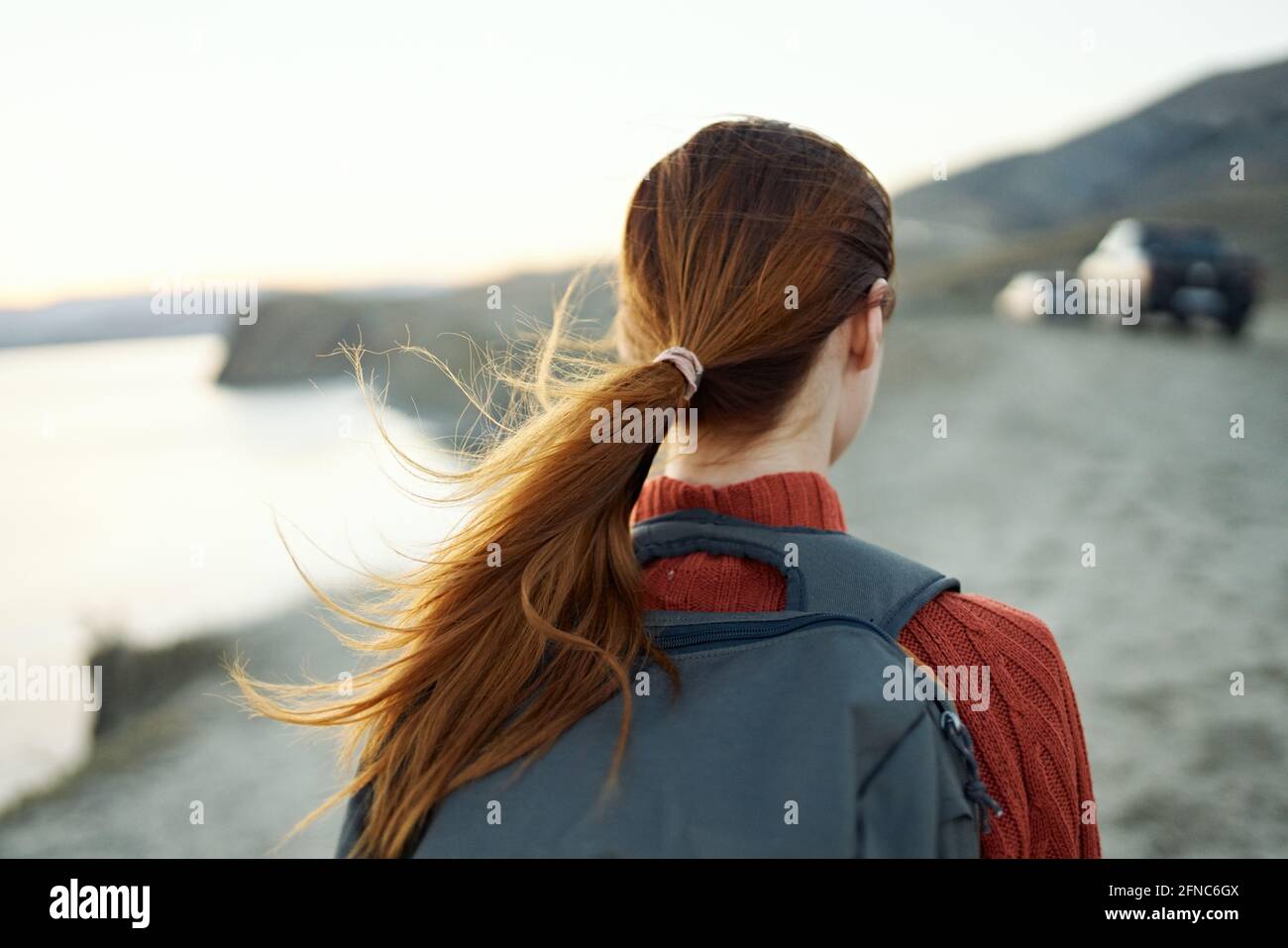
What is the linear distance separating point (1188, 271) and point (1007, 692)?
41.4 ft

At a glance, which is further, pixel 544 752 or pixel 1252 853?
pixel 1252 853

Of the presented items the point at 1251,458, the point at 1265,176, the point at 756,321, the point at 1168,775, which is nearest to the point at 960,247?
the point at 1265,176

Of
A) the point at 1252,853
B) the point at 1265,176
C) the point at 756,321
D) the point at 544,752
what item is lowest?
the point at 1252,853

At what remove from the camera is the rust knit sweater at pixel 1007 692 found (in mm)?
1287

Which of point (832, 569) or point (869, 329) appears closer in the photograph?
point (832, 569)

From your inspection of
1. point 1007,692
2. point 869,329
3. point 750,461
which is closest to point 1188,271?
point 869,329

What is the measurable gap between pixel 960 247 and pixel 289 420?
65.2ft

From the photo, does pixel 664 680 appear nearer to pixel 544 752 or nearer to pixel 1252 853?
pixel 544 752

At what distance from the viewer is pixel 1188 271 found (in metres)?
12.1

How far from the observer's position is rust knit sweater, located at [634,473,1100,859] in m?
1.29

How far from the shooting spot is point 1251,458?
28.4 ft

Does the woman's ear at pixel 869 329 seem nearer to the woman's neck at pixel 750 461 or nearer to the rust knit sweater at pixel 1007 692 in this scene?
the woman's neck at pixel 750 461

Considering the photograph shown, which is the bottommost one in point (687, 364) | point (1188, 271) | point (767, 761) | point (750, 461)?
point (767, 761)

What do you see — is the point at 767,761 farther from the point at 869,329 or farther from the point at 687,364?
the point at 869,329
